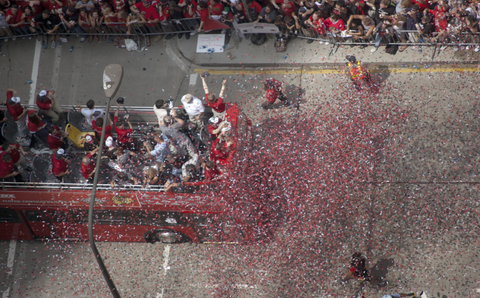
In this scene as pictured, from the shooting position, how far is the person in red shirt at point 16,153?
11.4m

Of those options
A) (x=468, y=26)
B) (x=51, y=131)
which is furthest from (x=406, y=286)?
(x=51, y=131)

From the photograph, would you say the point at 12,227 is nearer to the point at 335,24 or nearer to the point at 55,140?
the point at 55,140

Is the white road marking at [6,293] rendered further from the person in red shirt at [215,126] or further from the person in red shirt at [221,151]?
the person in red shirt at [215,126]

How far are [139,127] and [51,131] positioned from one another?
6.53 feet

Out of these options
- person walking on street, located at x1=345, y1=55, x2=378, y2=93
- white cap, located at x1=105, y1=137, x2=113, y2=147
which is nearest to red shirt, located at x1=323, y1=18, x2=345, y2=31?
person walking on street, located at x1=345, y1=55, x2=378, y2=93

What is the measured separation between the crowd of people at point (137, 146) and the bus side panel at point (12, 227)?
0.79 meters

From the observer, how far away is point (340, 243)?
1132cm

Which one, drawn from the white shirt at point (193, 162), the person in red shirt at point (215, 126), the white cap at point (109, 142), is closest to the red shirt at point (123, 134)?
the white cap at point (109, 142)

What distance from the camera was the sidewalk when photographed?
13.1m

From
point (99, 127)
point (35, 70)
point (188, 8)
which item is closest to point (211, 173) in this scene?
point (99, 127)

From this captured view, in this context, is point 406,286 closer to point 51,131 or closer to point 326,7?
point 326,7

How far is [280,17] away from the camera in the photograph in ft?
44.0

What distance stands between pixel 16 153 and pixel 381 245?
28.1 feet

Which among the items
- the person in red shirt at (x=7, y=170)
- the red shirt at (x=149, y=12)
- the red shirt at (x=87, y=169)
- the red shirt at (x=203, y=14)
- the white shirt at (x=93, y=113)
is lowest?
the person in red shirt at (x=7, y=170)
